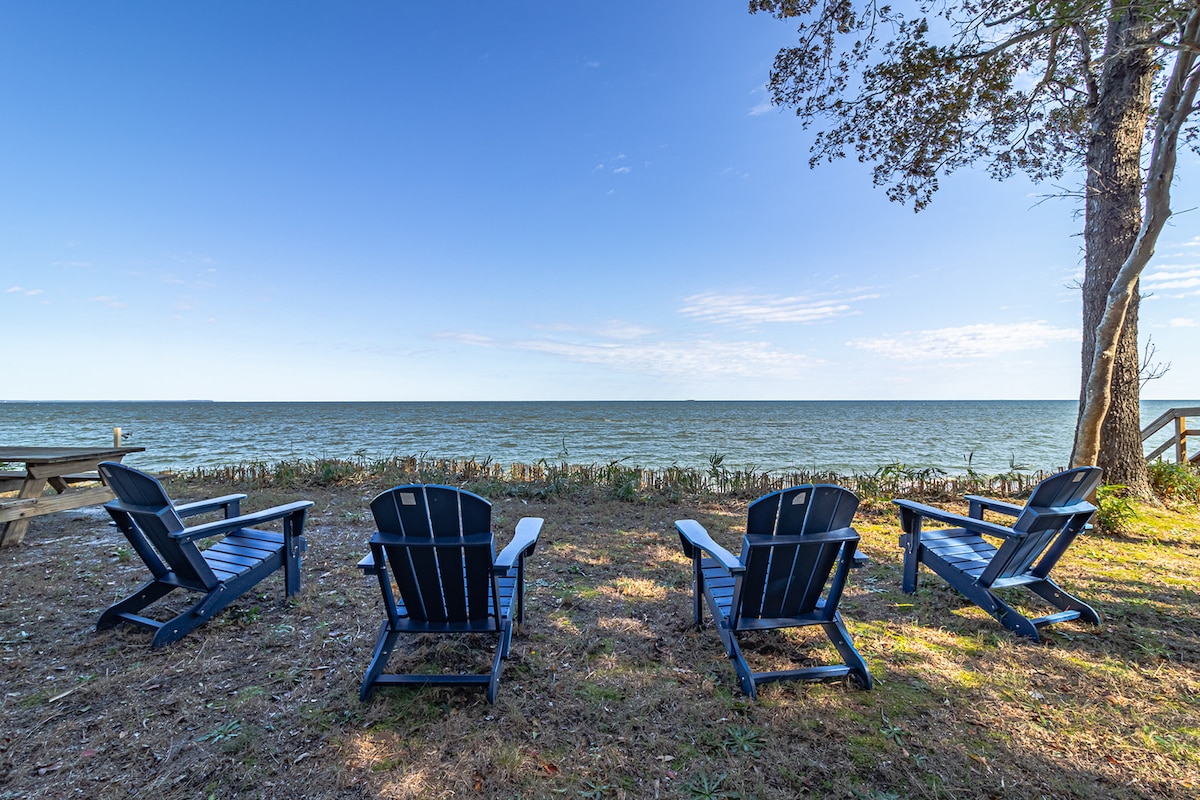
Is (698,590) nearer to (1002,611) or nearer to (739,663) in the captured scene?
(739,663)

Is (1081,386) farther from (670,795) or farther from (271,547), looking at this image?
(271,547)

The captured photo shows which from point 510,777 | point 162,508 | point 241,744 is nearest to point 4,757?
point 241,744

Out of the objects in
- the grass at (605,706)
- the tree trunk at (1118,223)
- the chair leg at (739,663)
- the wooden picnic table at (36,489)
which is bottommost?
the grass at (605,706)

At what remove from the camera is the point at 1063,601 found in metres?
2.99

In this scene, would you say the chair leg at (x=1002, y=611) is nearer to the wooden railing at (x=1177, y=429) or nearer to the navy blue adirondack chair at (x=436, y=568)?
the navy blue adirondack chair at (x=436, y=568)

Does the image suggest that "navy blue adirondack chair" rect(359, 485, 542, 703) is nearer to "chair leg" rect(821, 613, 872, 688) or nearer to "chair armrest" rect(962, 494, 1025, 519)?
"chair leg" rect(821, 613, 872, 688)

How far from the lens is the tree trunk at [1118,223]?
5488 millimetres

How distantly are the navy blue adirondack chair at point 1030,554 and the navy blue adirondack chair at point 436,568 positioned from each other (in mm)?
2842

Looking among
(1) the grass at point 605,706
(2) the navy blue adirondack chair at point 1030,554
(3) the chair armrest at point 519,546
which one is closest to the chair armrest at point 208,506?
(1) the grass at point 605,706

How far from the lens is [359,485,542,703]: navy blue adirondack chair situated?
217 cm

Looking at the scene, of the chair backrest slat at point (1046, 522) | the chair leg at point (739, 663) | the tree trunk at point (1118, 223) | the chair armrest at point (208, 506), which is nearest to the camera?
the chair leg at point (739, 663)

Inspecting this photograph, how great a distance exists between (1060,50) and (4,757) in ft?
35.0

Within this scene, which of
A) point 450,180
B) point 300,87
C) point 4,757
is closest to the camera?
point 4,757

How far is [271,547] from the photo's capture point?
3.39m
